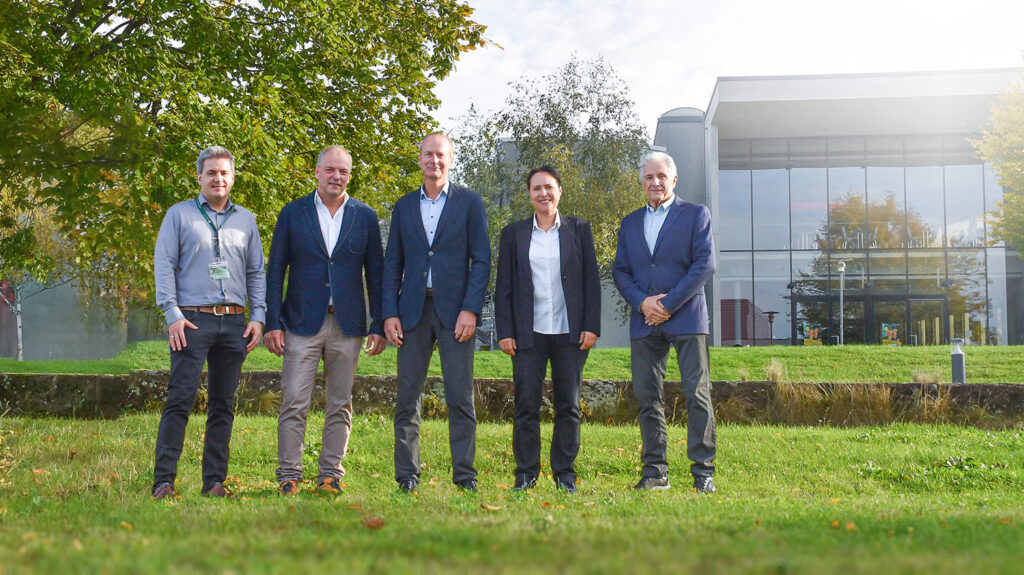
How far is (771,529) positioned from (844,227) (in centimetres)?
2926

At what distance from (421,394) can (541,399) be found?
836mm

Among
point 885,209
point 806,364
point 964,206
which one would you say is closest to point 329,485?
point 806,364

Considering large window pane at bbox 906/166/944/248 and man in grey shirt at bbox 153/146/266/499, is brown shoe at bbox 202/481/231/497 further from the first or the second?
large window pane at bbox 906/166/944/248

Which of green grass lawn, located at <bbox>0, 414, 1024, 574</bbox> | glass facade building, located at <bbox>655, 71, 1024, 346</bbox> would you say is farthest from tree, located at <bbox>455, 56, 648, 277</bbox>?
green grass lawn, located at <bbox>0, 414, 1024, 574</bbox>

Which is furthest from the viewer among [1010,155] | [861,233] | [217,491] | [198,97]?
[861,233]

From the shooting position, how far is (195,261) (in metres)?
5.21

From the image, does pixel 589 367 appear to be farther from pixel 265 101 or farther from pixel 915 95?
pixel 915 95

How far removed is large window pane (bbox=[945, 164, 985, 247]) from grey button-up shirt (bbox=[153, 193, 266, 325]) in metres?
30.7


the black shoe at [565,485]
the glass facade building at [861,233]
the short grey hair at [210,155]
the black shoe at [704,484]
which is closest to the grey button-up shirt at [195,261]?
the short grey hair at [210,155]

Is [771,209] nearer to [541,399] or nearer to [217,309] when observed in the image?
[541,399]

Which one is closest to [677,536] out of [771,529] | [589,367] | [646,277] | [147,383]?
[771,529]

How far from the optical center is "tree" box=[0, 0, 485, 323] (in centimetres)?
809

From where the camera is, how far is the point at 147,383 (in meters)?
10.4

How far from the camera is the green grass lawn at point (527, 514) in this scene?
274cm
